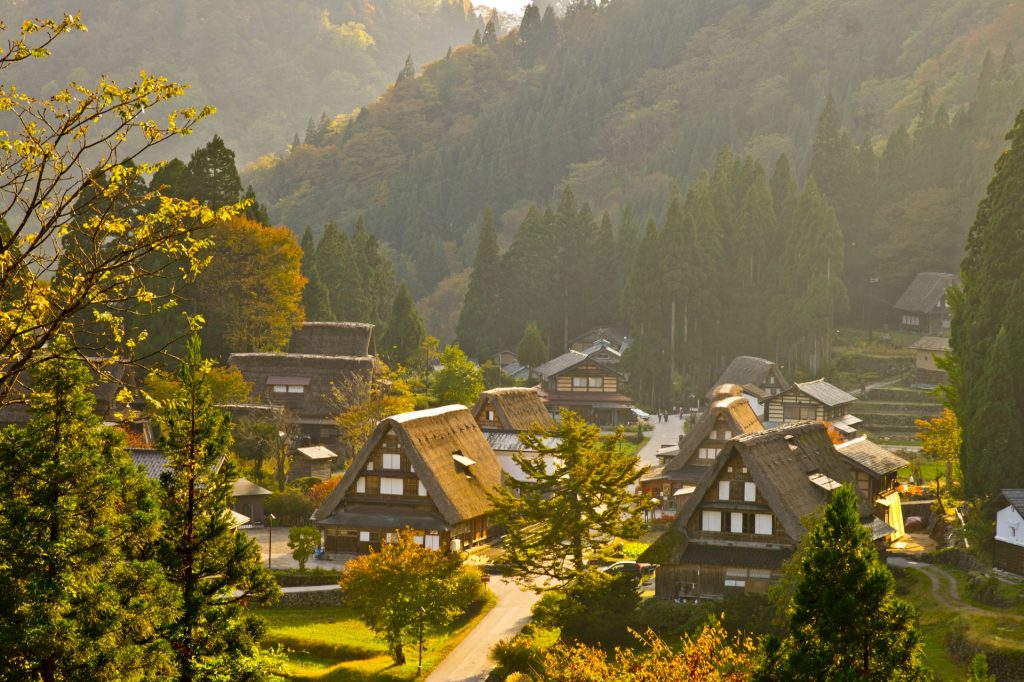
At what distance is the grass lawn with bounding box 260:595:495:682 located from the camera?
41688 millimetres

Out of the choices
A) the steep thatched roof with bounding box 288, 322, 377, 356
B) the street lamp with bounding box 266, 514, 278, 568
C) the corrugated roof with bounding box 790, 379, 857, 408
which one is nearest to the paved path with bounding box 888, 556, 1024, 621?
the street lamp with bounding box 266, 514, 278, 568

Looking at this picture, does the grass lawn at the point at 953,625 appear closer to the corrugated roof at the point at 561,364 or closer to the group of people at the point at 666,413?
the group of people at the point at 666,413

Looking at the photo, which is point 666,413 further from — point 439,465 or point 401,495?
point 401,495

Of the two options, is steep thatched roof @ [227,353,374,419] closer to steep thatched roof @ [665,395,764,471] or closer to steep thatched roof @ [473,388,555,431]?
steep thatched roof @ [473,388,555,431]

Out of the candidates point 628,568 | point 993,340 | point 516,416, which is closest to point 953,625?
point 628,568

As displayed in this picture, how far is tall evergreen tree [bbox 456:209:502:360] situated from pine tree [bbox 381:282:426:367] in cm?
1086

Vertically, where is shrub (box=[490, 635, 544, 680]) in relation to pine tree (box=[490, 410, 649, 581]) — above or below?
below

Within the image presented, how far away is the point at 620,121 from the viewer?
600 feet

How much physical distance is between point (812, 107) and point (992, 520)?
128141mm

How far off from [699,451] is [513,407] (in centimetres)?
1074

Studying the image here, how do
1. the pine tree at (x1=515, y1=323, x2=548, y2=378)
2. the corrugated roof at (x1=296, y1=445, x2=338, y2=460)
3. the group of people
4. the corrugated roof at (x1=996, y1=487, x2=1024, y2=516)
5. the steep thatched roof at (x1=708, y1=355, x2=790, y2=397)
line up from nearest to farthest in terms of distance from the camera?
the corrugated roof at (x1=996, y1=487, x2=1024, y2=516)
the corrugated roof at (x1=296, y1=445, x2=338, y2=460)
the steep thatched roof at (x1=708, y1=355, x2=790, y2=397)
the group of people
the pine tree at (x1=515, y1=323, x2=548, y2=378)

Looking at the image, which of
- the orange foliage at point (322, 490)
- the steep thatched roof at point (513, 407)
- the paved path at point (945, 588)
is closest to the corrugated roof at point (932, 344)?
the steep thatched roof at point (513, 407)

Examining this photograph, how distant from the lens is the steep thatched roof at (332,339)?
83438 millimetres

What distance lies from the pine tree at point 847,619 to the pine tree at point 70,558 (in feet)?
38.3
